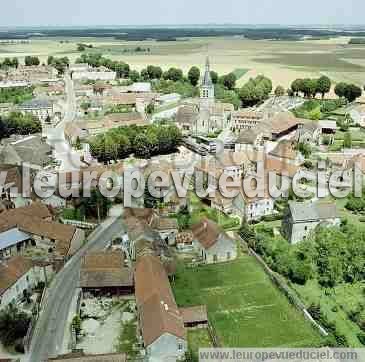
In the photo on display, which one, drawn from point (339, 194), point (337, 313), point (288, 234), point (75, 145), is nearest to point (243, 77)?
point (75, 145)

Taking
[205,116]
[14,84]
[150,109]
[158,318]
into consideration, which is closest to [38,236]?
[158,318]

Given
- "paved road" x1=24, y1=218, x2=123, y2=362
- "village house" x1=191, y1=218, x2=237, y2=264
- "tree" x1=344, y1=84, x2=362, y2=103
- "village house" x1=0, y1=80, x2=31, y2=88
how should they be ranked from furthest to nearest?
"village house" x1=0, y1=80, x2=31, y2=88, "tree" x1=344, y1=84, x2=362, y2=103, "village house" x1=191, y1=218, x2=237, y2=264, "paved road" x1=24, y1=218, x2=123, y2=362

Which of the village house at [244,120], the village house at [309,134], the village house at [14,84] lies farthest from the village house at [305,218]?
the village house at [14,84]

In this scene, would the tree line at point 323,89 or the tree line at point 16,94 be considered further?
the tree line at point 16,94

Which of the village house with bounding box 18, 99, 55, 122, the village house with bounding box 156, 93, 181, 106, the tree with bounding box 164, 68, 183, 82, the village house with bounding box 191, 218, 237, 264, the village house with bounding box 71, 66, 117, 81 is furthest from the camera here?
the village house with bounding box 71, 66, 117, 81

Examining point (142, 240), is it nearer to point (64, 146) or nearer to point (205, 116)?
point (64, 146)

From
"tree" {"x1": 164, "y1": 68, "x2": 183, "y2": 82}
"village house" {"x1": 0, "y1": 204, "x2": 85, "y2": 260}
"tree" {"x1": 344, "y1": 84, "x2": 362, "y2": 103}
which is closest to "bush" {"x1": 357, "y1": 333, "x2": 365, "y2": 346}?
"village house" {"x1": 0, "y1": 204, "x2": 85, "y2": 260}

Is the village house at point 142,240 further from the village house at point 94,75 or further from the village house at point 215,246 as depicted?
the village house at point 94,75

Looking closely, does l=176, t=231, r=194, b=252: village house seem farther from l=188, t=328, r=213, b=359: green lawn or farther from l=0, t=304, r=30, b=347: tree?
l=0, t=304, r=30, b=347: tree
